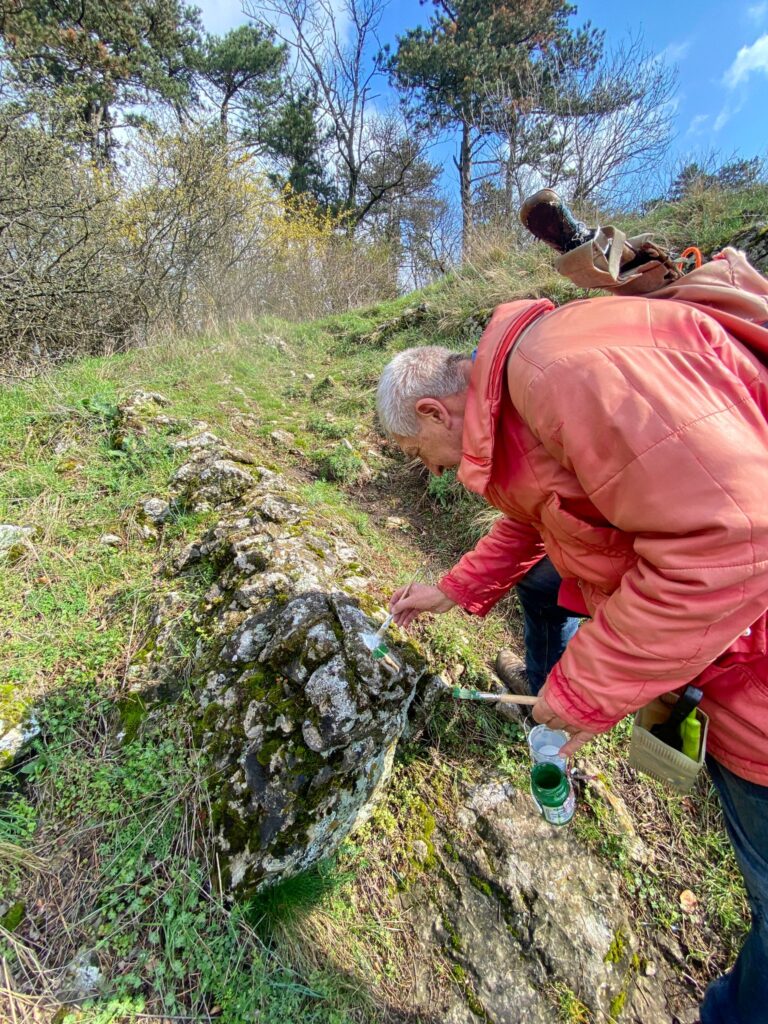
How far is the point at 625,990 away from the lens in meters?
1.51

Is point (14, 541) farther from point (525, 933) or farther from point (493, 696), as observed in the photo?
point (525, 933)

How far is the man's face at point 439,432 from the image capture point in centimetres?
130

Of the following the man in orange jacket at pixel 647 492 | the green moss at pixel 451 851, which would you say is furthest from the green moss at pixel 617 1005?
the green moss at pixel 451 851

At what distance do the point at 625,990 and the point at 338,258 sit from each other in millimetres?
13419

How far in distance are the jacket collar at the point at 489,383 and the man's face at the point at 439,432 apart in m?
0.16

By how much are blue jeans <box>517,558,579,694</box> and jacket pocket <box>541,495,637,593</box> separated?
1.95ft

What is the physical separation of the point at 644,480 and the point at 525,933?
168cm

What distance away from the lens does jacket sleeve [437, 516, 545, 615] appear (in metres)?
1.70

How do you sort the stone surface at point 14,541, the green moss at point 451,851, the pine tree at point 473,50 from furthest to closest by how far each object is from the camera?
the pine tree at point 473,50 → the stone surface at point 14,541 → the green moss at point 451,851

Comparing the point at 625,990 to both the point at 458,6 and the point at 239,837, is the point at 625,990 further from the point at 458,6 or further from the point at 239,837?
the point at 458,6

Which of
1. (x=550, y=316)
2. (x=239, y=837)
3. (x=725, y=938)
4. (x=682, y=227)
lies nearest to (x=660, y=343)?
(x=550, y=316)

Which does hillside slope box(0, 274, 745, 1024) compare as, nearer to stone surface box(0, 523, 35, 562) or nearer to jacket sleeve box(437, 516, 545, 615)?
stone surface box(0, 523, 35, 562)

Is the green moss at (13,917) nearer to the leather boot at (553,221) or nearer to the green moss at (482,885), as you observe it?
the green moss at (482,885)

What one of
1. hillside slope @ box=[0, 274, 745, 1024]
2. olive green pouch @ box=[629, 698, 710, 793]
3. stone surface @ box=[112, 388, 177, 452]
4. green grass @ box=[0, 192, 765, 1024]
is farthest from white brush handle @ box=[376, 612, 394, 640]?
stone surface @ box=[112, 388, 177, 452]
